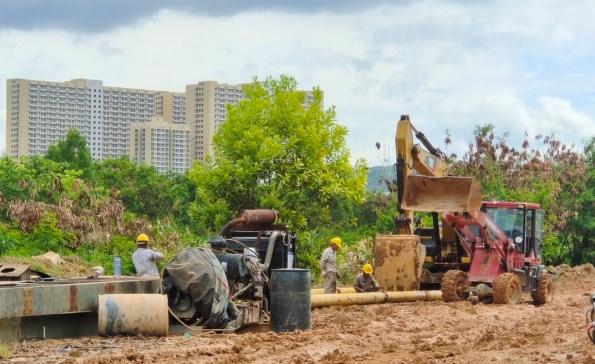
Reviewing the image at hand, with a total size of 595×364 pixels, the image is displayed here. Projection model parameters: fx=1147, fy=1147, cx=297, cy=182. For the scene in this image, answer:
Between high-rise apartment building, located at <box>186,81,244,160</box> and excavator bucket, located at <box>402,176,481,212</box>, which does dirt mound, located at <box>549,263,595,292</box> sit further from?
high-rise apartment building, located at <box>186,81,244,160</box>

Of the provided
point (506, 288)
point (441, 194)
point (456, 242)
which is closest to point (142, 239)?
point (441, 194)

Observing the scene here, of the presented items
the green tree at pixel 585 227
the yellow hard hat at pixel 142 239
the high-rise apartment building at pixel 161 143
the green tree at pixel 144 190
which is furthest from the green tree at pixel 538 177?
the high-rise apartment building at pixel 161 143

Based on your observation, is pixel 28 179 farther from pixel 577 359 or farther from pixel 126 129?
pixel 126 129

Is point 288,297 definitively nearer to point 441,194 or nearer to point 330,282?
point 330,282

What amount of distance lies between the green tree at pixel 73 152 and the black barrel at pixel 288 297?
42.2 metres

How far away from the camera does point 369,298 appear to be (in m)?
22.1

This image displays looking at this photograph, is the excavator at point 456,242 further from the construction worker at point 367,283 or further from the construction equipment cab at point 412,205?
the construction worker at point 367,283

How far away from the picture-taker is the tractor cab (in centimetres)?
2491

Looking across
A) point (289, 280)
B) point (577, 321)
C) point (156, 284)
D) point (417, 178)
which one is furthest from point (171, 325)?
point (417, 178)

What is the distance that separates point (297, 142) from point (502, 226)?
9652 millimetres

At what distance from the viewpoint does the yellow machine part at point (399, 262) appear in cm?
2397

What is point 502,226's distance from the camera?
25062 mm

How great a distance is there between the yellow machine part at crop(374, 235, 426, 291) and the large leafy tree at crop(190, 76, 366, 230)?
902 centimetres

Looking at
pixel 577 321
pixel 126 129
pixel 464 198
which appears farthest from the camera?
pixel 126 129
